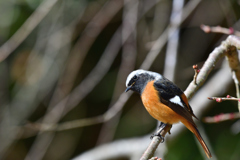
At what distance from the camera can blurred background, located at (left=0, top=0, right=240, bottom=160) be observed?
13.0ft

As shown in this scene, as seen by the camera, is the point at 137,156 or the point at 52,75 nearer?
the point at 137,156

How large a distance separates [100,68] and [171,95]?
203 cm

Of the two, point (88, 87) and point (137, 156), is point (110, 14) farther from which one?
point (137, 156)

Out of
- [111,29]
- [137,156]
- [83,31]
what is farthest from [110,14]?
[137,156]

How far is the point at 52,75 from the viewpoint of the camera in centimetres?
468

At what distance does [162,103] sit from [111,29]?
10.1 feet

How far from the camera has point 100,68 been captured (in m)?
4.29

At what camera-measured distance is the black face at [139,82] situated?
104 inches

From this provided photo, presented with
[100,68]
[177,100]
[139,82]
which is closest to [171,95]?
[177,100]

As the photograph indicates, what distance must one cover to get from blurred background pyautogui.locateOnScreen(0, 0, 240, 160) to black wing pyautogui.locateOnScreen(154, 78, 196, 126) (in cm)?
111

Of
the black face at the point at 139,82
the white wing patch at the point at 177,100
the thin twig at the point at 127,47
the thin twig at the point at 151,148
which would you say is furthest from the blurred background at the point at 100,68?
the thin twig at the point at 151,148

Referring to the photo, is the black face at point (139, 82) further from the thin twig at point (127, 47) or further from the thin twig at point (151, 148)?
the thin twig at point (127, 47)

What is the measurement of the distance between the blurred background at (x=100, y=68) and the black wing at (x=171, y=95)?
1114 millimetres

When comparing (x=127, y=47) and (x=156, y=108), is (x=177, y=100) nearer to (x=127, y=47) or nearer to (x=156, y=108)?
(x=156, y=108)
